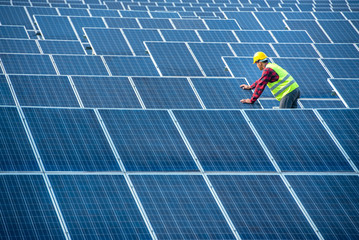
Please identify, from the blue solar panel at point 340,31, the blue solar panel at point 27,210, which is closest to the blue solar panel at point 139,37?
the blue solar panel at point 340,31

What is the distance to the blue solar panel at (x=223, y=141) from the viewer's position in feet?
42.3

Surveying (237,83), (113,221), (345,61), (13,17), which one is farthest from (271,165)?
(13,17)

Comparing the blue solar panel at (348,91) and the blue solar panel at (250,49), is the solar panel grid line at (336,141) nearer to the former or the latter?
the blue solar panel at (348,91)

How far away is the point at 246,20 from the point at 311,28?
212 inches

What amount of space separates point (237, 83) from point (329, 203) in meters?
8.49

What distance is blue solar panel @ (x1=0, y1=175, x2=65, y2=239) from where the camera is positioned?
10.2m

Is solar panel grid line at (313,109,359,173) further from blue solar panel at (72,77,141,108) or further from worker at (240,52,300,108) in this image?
blue solar panel at (72,77,141,108)

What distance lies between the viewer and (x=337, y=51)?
90.9 ft

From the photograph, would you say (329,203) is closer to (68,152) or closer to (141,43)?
(68,152)

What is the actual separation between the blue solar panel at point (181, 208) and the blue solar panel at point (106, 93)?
6205 mm

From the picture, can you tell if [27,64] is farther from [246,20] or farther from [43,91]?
[246,20]

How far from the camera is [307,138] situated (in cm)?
1402

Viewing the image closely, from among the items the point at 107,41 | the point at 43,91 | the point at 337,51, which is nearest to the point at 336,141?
the point at 43,91

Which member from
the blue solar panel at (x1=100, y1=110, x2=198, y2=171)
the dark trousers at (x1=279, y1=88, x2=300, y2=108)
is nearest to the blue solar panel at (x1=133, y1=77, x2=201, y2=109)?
the dark trousers at (x1=279, y1=88, x2=300, y2=108)
